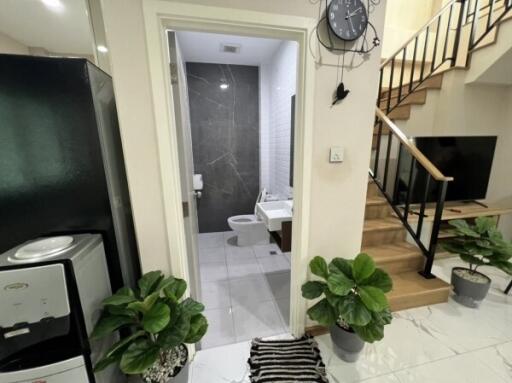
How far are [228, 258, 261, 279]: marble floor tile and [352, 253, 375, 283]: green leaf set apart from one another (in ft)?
4.44

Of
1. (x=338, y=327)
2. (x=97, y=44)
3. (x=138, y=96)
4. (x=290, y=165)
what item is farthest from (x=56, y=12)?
(x=338, y=327)

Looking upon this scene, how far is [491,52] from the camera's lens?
238 centimetres

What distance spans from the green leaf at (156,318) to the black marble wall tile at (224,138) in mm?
2625

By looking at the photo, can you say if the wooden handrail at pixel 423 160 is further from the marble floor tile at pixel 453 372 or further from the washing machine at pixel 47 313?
the washing machine at pixel 47 313

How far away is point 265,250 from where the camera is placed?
301 cm

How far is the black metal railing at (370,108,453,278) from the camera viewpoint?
2.01 meters

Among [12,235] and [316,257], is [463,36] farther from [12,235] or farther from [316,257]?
[12,235]

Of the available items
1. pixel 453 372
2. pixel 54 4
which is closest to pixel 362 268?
pixel 453 372

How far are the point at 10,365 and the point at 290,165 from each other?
2.50 m

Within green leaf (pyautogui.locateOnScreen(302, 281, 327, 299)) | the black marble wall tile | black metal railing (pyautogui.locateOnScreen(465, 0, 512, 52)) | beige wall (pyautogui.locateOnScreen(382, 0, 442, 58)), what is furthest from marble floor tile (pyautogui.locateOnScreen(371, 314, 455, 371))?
beige wall (pyautogui.locateOnScreen(382, 0, 442, 58))

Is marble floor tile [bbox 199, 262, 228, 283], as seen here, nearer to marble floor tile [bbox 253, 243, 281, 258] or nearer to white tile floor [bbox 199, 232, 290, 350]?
white tile floor [bbox 199, 232, 290, 350]

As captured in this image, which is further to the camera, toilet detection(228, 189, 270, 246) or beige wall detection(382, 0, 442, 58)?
beige wall detection(382, 0, 442, 58)

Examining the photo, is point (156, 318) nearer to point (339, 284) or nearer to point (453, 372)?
point (339, 284)

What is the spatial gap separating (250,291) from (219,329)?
0.50 meters
